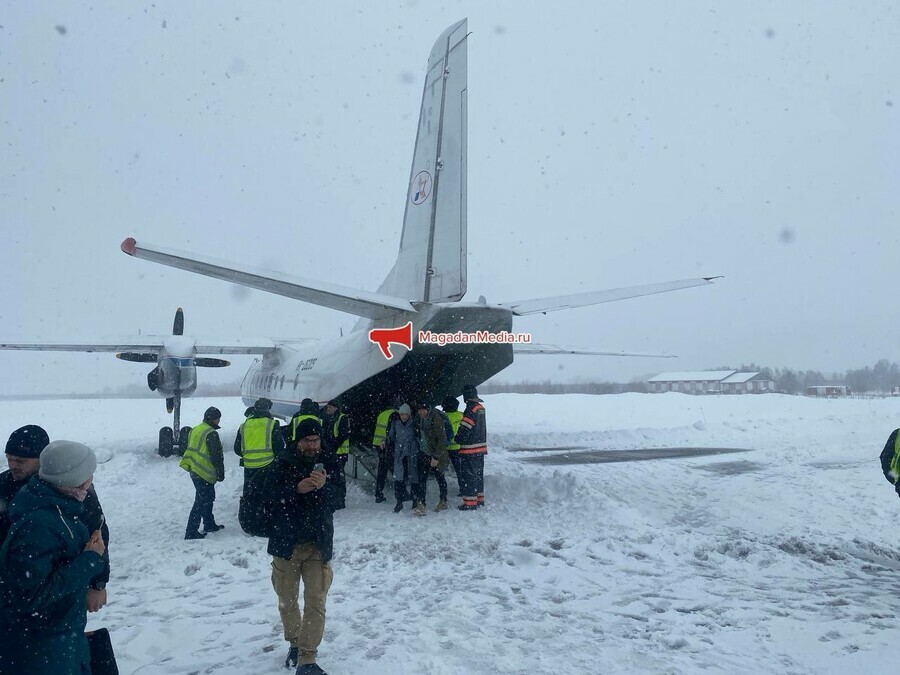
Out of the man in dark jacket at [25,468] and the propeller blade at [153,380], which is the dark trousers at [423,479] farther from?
the propeller blade at [153,380]

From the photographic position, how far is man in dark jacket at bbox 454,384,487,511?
8562 mm

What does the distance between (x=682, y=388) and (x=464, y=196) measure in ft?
201

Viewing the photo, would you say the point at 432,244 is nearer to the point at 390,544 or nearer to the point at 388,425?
the point at 388,425

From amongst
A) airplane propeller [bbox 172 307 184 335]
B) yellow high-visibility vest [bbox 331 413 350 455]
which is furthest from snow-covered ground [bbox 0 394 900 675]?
airplane propeller [bbox 172 307 184 335]

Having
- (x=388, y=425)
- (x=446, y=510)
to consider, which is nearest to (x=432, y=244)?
(x=388, y=425)

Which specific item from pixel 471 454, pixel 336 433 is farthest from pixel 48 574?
pixel 471 454

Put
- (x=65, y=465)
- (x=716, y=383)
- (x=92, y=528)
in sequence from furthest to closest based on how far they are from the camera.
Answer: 1. (x=716, y=383)
2. (x=92, y=528)
3. (x=65, y=465)

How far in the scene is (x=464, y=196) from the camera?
883 cm

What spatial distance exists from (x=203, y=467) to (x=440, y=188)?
522cm

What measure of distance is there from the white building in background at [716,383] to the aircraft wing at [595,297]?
5751cm

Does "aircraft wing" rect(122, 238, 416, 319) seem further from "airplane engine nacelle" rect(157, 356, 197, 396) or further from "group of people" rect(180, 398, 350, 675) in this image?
"airplane engine nacelle" rect(157, 356, 197, 396)

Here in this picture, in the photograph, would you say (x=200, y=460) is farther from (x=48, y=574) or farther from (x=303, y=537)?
(x=48, y=574)

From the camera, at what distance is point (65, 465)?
2.52 m

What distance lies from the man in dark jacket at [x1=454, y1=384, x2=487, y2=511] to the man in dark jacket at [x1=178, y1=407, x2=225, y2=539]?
330 cm
